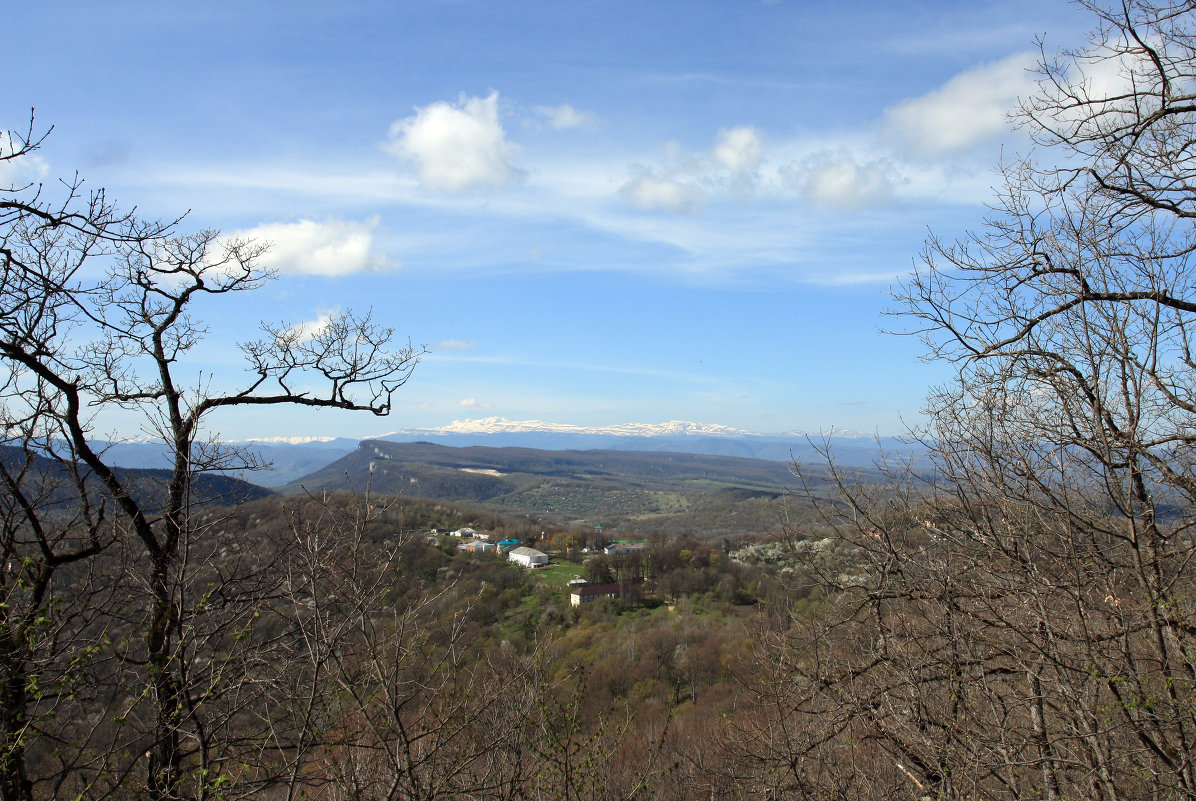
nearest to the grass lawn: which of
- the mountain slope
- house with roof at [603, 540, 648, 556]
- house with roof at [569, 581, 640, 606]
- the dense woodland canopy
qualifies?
house with roof at [569, 581, 640, 606]

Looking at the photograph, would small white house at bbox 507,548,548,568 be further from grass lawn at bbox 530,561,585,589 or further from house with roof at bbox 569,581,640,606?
house with roof at bbox 569,581,640,606

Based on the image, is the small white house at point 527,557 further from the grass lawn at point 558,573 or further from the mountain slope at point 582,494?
the mountain slope at point 582,494

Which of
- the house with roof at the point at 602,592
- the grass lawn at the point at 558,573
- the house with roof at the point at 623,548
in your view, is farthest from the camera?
the house with roof at the point at 623,548

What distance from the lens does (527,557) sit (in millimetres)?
60438

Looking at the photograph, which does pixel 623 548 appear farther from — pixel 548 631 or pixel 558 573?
pixel 548 631

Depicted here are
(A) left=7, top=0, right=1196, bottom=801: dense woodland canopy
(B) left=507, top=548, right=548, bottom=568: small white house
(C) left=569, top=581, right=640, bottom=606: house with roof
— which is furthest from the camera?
(B) left=507, top=548, right=548, bottom=568: small white house

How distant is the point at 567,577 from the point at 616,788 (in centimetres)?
5018

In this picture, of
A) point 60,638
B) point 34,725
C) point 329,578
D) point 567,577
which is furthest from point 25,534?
point 567,577

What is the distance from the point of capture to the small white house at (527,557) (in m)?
59.1

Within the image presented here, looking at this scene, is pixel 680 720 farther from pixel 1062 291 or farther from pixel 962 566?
pixel 1062 291

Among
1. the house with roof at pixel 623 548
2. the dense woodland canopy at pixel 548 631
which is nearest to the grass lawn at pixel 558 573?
the house with roof at pixel 623 548

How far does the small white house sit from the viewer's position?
59.1 meters

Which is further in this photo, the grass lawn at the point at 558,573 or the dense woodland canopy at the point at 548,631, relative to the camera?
the grass lawn at the point at 558,573

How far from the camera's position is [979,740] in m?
4.85
